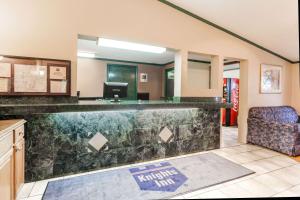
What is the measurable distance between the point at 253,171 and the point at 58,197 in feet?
10.1

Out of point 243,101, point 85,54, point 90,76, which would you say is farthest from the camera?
point 90,76

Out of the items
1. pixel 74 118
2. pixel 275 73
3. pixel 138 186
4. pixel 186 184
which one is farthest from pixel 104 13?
pixel 275 73

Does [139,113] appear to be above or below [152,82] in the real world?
below

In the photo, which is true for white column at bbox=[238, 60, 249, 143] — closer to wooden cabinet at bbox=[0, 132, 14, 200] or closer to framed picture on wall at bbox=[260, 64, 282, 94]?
framed picture on wall at bbox=[260, 64, 282, 94]

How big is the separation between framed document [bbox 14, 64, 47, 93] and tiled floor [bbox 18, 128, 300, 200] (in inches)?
54.6

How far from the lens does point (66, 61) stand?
2719 mm

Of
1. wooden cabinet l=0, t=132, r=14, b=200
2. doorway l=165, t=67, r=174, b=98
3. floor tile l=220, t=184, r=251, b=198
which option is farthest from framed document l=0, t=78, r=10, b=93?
doorway l=165, t=67, r=174, b=98

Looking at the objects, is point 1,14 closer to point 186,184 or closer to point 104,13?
point 104,13

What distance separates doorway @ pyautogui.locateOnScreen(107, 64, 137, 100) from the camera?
20.5 feet

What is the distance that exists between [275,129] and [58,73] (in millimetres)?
4719

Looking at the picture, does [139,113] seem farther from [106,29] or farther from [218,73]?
[218,73]

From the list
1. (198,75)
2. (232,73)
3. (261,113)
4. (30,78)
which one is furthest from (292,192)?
(232,73)

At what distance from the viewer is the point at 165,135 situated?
138 inches

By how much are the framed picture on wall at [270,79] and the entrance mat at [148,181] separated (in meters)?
2.83
